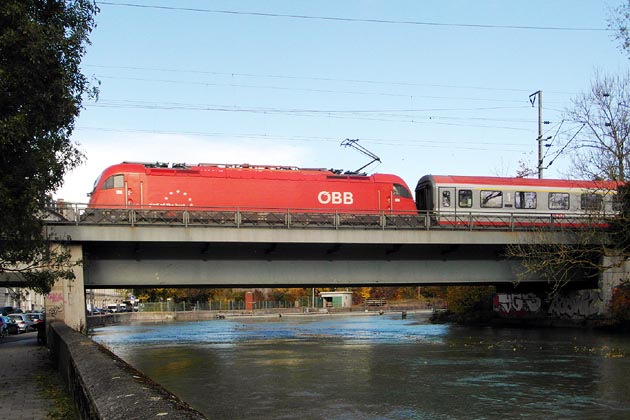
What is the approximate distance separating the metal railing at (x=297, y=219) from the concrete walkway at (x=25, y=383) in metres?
7.31

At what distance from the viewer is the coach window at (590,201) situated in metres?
37.3

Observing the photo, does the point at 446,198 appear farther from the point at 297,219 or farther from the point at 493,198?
the point at 297,219

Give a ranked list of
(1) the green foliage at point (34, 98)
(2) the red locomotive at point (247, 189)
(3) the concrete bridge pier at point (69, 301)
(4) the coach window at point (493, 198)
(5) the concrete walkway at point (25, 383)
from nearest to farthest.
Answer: (5) the concrete walkway at point (25, 383) < (1) the green foliage at point (34, 98) < (3) the concrete bridge pier at point (69, 301) < (2) the red locomotive at point (247, 189) < (4) the coach window at point (493, 198)

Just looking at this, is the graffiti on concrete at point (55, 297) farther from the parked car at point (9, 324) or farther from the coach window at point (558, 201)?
the coach window at point (558, 201)

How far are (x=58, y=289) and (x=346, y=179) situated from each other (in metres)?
17.6

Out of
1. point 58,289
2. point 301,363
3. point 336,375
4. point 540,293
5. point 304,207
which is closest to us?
point 336,375

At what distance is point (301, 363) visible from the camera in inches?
1011

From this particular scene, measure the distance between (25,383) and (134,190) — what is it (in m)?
19.9

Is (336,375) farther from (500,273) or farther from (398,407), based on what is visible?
(500,273)

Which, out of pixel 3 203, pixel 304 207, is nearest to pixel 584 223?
pixel 304 207

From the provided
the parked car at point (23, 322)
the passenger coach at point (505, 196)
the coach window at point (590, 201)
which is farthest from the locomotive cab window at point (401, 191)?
the parked car at point (23, 322)

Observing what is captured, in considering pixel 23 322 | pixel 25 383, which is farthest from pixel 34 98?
pixel 23 322

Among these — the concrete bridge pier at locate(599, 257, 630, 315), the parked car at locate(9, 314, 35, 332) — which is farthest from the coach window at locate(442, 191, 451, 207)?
the parked car at locate(9, 314, 35, 332)

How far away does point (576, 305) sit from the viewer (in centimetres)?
4291
